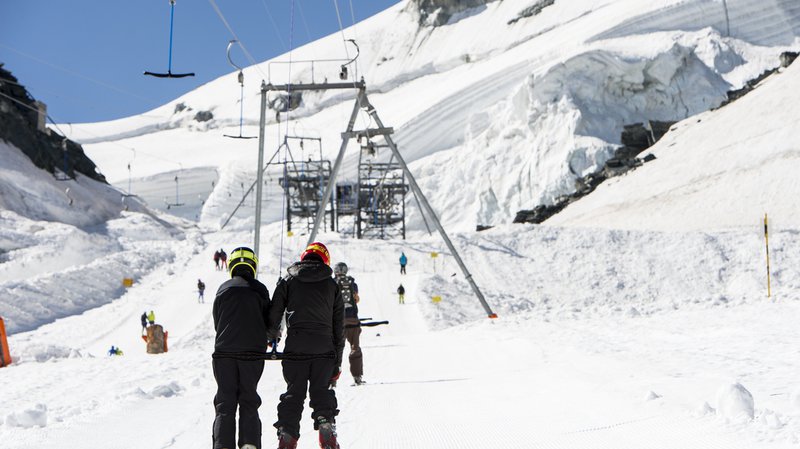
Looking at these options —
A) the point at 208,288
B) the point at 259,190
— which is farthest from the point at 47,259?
the point at 259,190

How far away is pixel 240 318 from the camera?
219 inches

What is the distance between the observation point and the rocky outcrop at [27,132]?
203 ft

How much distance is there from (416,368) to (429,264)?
24.9 metres

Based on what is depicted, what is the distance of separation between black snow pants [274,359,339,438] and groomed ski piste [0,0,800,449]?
2.74 ft

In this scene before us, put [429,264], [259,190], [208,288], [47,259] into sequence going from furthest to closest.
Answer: [47,259]
[429,264]
[208,288]
[259,190]

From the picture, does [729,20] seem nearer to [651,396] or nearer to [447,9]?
[447,9]

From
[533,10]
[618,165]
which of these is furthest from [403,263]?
[533,10]

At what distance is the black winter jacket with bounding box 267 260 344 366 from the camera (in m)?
5.79

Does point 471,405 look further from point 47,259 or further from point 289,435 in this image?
point 47,259

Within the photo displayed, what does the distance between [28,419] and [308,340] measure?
330 cm

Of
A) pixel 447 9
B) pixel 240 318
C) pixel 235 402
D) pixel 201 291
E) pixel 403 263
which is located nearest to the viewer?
pixel 235 402

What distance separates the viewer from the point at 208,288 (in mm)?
34969

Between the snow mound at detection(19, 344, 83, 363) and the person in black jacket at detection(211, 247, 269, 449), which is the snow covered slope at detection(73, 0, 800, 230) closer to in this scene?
the snow mound at detection(19, 344, 83, 363)

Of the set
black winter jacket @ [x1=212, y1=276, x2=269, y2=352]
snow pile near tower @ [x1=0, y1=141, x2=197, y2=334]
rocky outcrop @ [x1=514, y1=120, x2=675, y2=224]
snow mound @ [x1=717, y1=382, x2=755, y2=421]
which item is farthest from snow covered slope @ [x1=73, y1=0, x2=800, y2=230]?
snow mound @ [x1=717, y1=382, x2=755, y2=421]
